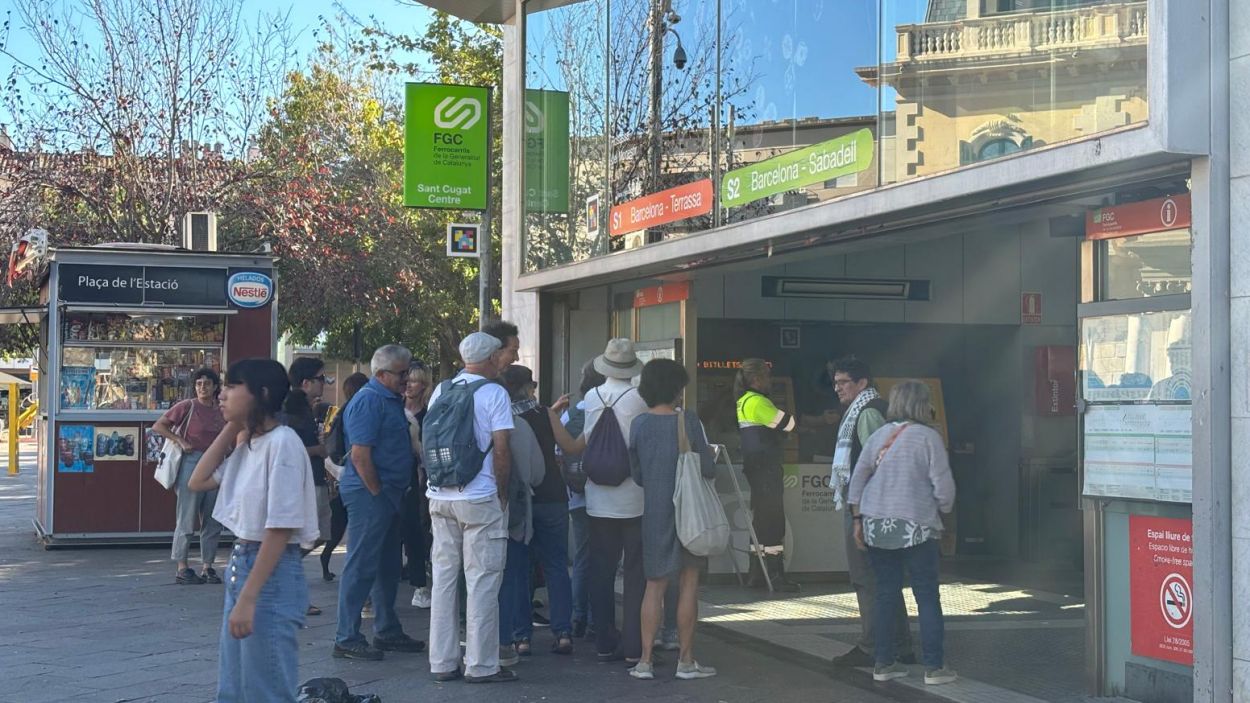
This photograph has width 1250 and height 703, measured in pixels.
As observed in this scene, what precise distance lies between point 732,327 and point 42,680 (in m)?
6.95

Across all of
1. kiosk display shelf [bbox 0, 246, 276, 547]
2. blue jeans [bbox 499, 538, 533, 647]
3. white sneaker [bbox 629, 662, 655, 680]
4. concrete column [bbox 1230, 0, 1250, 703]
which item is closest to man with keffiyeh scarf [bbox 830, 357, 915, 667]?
white sneaker [bbox 629, 662, 655, 680]

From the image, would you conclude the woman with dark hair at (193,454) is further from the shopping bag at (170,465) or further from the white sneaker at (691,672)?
the white sneaker at (691,672)

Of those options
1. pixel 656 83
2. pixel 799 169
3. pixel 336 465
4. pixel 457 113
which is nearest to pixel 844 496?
pixel 799 169

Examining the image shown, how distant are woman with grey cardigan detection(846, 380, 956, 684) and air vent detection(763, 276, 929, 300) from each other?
516cm

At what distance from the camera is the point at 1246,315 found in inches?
229

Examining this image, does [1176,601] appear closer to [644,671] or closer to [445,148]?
[644,671]

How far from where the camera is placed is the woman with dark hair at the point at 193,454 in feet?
38.5

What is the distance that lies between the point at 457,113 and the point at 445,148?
388mm

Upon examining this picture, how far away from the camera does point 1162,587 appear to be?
6727 mm

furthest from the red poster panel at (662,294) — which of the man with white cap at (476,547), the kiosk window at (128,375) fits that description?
the kiosk window at (128,375)

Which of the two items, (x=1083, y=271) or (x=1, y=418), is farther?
(x=1, y=418)

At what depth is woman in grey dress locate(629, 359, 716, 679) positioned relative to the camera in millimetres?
7816

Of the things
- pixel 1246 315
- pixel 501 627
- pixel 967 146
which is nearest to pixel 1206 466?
pixel 1246 315

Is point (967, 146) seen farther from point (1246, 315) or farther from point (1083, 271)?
point (1246, 315)
